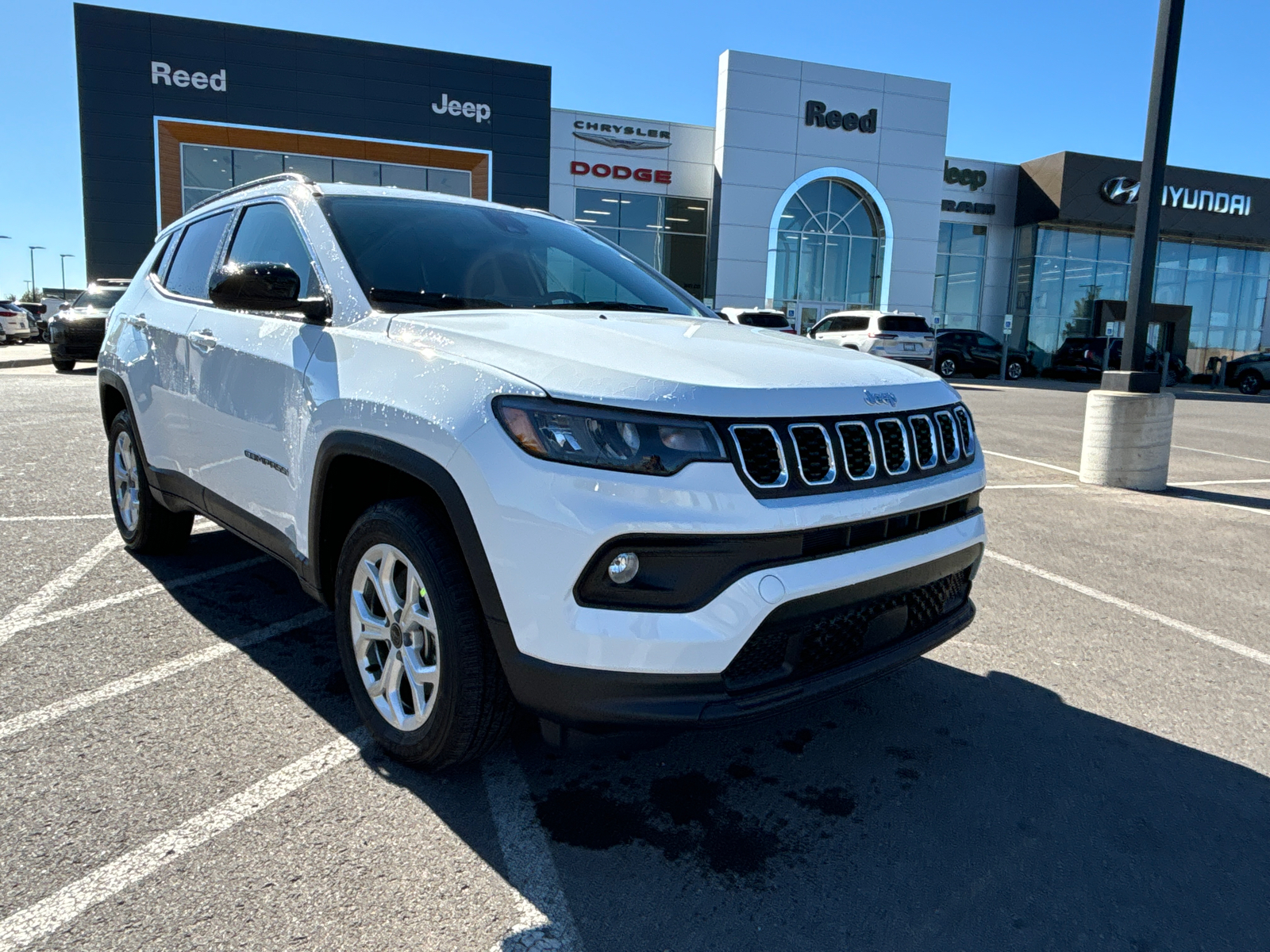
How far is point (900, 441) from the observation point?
251cm

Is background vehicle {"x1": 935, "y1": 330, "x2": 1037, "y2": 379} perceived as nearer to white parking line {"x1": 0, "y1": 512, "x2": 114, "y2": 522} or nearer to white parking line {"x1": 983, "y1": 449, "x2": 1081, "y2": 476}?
white parking line {"x1": 983, "y1": 449, "x2": 1081, "y2": 476}

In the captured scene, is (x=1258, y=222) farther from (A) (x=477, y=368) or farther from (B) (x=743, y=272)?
(A) (x=477, y=368)

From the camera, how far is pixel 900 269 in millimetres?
32156

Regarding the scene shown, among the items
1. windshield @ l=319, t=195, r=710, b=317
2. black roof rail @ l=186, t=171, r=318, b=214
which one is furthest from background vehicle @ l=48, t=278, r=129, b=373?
windshield @ l=319, t=195, r=710, b=317

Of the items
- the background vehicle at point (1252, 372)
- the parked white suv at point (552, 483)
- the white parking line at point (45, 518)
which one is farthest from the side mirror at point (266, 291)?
the background vehicle at point (1252, 372)

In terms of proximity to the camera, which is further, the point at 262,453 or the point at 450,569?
the point at 262,453

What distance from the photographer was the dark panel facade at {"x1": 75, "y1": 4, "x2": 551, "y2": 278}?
85.4 ft

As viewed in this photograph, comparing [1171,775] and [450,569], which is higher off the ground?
[450,569]

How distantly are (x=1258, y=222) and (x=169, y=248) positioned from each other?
4349 cm

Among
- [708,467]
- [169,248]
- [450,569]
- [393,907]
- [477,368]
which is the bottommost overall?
[393,907]

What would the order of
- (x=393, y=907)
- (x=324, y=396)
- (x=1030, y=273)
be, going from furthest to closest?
(x=1030, y=273) < (x=324, y=396) < (x=393, y=907)

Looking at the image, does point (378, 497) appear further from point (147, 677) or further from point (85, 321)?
point (85, 321)

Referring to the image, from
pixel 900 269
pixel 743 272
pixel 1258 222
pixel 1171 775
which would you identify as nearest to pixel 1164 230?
pixel 1258 222

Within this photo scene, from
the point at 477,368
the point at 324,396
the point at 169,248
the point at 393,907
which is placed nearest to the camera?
the point at 393,907
